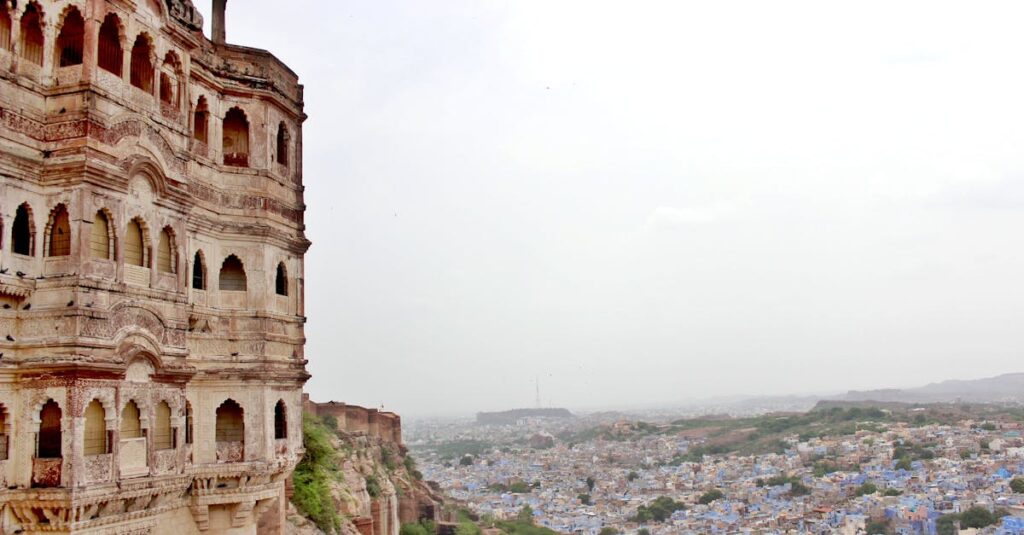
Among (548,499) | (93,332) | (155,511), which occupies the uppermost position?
(93,332)

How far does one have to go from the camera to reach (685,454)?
10644cm

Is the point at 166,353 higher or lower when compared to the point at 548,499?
higher

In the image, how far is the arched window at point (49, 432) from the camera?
1009 cm

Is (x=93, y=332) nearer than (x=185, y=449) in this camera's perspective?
Yes

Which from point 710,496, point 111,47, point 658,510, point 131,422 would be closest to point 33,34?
point 111,47

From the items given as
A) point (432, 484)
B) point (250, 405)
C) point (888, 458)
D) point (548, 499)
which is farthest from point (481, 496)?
point (250, 405)

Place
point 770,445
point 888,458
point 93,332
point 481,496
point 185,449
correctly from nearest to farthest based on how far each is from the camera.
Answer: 1. point 93,332
2. point 185,449
3. point 481,496
4. point 888,458
5. point 770,445

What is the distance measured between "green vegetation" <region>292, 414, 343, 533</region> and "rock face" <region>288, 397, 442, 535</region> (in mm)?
588

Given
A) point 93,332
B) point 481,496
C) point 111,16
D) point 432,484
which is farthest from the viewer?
point 481,496

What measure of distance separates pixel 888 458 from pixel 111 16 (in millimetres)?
83274

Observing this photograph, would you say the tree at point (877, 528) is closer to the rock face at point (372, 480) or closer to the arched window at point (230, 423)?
the rock face at point (372, 480)

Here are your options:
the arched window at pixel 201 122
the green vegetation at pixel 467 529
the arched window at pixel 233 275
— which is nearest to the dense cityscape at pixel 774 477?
the green vegetation at pixel 467 529

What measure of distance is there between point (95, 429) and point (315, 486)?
1190cm

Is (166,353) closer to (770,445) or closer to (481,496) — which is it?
(481,496)
